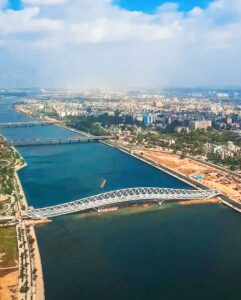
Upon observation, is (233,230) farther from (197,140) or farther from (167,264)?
(197,140)

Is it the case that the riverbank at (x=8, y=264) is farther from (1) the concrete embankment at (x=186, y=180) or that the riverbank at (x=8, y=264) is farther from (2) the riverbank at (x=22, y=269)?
(1) the concrete embankment at (x=186, y=180)

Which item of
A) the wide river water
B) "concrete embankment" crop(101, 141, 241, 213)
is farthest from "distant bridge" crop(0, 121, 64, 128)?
the wide river water

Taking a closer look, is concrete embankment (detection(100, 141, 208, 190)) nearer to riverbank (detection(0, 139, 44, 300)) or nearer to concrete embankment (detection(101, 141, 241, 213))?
concrete embankment (detection(101, 141, 241, 213))

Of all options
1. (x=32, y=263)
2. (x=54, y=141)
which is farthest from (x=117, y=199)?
(x=54, y=141)

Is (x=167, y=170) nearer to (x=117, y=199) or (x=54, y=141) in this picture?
(x=117, y=199)

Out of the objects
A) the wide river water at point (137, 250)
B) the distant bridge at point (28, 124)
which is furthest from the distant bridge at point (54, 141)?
the wide river water at point (137, 250)

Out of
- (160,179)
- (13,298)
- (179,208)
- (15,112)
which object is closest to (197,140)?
(160,179)

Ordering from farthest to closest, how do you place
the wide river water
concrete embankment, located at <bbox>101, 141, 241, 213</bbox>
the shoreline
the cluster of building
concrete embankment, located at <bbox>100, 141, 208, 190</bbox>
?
the cluster of building < concrete embankment, located at <bbox>100, 141, 208, 190</bbox> < concrete embankment, located at <bbox>101, 141, 241, 213</bbox> < the wide river water < the shoreline
